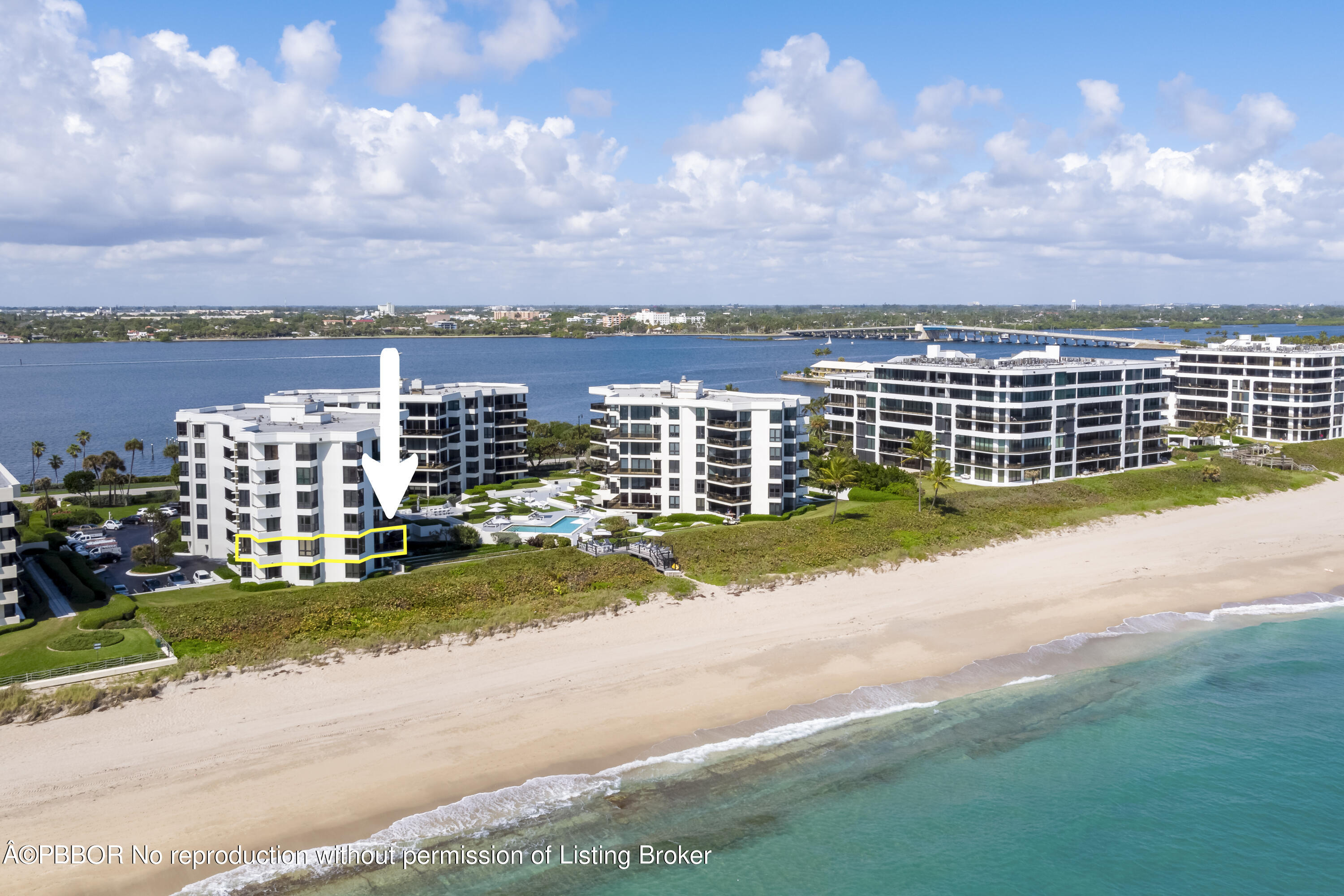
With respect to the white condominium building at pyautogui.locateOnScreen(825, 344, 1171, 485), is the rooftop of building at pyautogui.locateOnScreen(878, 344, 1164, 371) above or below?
above

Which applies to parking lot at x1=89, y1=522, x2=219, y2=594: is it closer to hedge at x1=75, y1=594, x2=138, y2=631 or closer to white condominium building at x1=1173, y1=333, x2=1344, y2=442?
hedge at x1=75, y1=594, x2=138, y2=631

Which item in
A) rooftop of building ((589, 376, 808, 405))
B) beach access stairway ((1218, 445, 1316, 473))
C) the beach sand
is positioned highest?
rooftop of building ((589, 376, 808, 405))

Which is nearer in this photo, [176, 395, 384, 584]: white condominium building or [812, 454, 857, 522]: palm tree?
[176, 395, 384, 584]: white condominium building

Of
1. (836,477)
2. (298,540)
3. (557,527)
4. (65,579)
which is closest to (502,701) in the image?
(298,540)

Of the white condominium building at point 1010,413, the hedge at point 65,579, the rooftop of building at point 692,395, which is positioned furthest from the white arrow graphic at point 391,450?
the white condominium building at point 1010,413

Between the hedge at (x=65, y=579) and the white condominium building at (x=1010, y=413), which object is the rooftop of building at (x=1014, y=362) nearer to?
the white condominium building at (x=1010, y=413)

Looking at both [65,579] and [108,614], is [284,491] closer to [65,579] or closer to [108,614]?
[108,614]

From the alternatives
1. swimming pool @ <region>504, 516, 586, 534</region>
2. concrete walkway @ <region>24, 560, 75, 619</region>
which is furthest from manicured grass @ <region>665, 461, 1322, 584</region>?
concrete walkway @ <region>24, 560, 75, 619</region>
